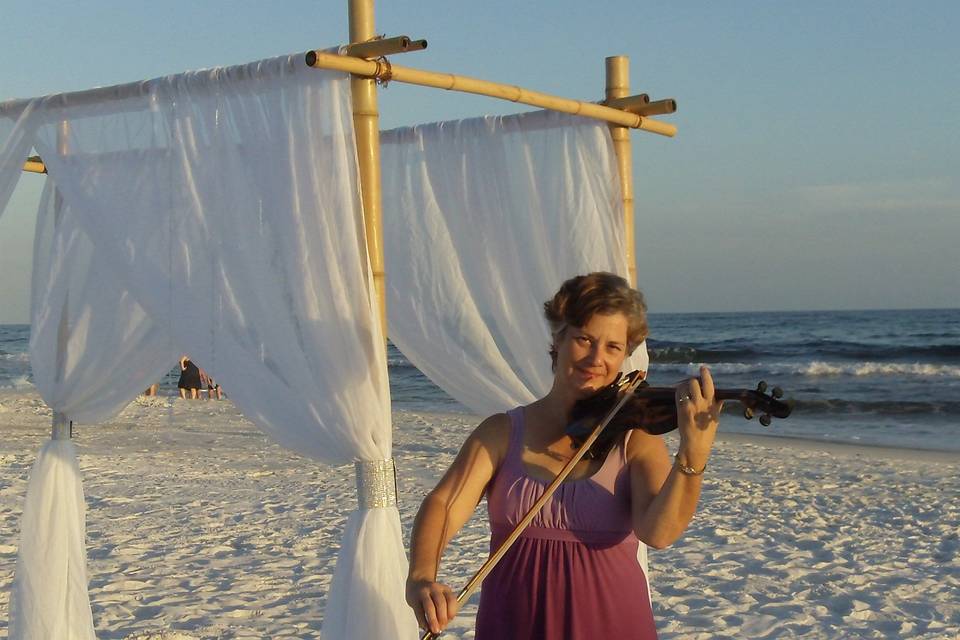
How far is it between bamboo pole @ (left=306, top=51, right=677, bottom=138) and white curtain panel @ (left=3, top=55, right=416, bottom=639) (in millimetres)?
80

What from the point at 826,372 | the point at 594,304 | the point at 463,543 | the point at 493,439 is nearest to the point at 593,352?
the point at 594,304

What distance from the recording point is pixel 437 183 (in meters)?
4.96

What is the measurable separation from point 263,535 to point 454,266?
10.1 feet

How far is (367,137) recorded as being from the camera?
3.65 meters

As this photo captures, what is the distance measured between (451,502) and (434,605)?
0.25 m

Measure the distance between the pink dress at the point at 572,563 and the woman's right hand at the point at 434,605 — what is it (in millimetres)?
192

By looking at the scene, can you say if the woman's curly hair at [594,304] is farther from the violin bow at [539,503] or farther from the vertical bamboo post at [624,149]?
the vertical bamboo post at [624,149]

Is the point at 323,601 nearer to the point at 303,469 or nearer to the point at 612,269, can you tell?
the point at 612,269

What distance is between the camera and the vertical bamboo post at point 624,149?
15.5 ft

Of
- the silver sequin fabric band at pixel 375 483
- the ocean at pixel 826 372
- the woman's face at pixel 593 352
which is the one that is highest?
the woman's face at pixel 593 352

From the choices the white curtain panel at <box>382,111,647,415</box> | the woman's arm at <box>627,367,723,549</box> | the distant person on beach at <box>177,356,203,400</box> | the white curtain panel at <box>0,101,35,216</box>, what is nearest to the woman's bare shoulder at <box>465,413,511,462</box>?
the woman's arm at <box>627,367,723,549</box>

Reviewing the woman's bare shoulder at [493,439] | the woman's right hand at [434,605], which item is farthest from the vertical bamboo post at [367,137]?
the woman's right hand at [434,605]

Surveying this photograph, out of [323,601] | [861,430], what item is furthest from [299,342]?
[861,430]

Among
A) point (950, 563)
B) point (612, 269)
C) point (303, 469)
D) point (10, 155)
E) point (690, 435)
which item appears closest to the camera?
point (690, 435)
